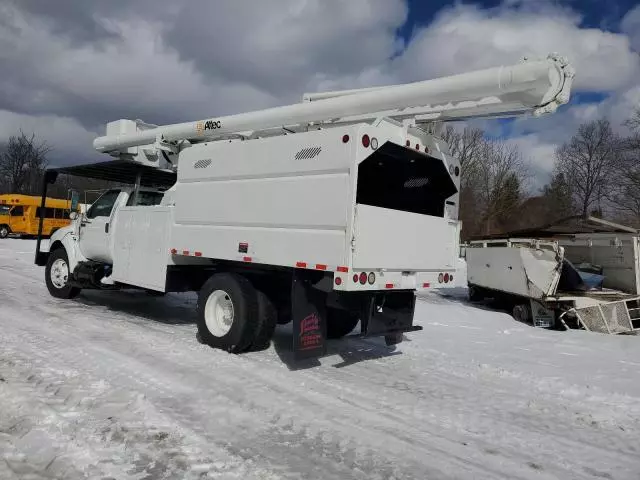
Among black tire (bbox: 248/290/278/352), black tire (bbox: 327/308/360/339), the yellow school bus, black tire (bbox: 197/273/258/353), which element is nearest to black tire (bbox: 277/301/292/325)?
black tire (bbox: 248/290/278/352)

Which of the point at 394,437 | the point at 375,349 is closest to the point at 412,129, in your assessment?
the point at 375,349

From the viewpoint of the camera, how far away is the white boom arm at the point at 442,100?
16.7ft

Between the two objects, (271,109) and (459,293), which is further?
(459,293)

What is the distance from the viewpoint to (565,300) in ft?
32.6

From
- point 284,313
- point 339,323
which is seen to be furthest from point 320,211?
point 339,323

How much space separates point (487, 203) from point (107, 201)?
42372 mm

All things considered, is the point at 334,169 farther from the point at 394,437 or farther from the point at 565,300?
the point at 565,300

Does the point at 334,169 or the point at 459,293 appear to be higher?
the point at 334,169

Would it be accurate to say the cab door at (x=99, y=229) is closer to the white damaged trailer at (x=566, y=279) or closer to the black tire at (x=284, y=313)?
the black tire at (x=284, y=313)

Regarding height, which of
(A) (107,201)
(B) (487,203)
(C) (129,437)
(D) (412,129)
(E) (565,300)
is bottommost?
(C) (129,437)

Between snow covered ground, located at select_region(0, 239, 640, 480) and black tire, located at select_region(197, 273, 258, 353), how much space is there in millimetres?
182

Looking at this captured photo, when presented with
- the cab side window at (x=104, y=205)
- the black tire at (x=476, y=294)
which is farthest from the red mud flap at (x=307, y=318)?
the black tire at (x=476, y=294)

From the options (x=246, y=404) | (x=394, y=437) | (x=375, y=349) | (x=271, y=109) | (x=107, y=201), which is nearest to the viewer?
(x=394, y=437)

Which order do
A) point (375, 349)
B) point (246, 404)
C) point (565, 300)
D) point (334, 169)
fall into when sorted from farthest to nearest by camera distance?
point (565, 300) → point (375, 349) → point (334, 169) → point (246, 404)
